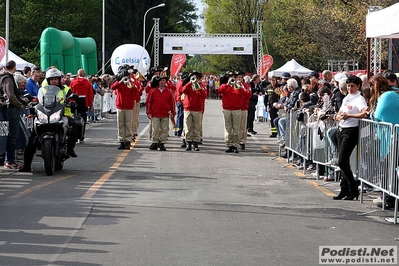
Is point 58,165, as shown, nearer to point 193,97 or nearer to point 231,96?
point 193,97

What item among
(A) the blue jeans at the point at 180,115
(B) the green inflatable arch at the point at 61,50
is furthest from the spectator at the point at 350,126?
(B) the green inflatable arch at the point at 61,50

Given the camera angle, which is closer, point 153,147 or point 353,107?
point 353,107

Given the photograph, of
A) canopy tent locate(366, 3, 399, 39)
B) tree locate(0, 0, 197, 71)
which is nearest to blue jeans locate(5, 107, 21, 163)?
canopy tent locate(366, 3, 399, 39)

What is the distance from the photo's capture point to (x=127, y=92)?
68.9 feet

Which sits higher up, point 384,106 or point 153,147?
point 384,106

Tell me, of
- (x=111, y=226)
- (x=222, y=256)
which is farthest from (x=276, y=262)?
(x=111, y=226)

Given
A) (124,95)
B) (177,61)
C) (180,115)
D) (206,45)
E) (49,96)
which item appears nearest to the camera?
(49,96)

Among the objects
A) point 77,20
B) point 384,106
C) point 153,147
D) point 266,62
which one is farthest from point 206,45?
point 384,106

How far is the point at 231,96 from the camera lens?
2061cm

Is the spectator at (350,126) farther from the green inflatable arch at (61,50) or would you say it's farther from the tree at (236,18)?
the tree at (236,18)

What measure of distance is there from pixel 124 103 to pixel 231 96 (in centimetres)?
266

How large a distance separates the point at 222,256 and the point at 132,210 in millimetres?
2975

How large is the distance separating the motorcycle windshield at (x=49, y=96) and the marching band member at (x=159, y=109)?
18.6 feet

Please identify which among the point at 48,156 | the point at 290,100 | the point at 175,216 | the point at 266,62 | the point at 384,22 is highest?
the point at 266,62
